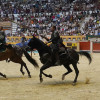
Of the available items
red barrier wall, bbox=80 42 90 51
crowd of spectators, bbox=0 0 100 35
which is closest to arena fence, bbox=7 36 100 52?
red barrier wall, bbox=80 42 90 51

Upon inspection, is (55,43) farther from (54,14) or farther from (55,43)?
(54,14)

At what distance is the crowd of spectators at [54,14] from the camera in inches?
1016

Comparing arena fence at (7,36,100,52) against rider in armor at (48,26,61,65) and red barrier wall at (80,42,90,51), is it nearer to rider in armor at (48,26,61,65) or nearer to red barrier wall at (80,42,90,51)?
red barrier wall at (80,42,90,51)

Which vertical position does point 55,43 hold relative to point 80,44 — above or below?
above

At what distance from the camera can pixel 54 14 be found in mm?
29484

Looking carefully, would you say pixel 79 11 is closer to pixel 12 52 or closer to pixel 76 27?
pixel 76 27

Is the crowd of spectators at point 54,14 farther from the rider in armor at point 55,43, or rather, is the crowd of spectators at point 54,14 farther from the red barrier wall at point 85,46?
the rider in armor at point 55,43

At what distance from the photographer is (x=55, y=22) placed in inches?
1101

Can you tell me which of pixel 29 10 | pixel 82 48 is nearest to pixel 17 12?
pixel 29 10

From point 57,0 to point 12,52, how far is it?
2400 centimetres

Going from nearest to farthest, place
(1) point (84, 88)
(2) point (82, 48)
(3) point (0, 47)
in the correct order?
(1) point (84, 88) → (3) point (0, 47) → (2) point (82, 48)

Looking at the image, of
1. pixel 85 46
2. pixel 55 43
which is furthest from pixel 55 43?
pixel 85 46

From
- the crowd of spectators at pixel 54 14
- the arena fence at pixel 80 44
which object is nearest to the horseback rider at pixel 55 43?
the arena fence at pixel 80 44

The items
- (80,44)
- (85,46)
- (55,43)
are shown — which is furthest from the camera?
(80,44)
